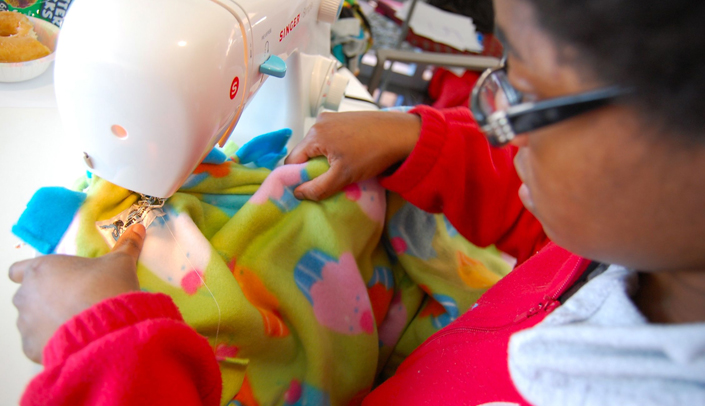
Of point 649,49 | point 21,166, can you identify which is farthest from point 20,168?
point 649,49

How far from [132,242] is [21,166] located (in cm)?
27

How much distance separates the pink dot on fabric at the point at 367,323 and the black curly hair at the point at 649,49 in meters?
0.41

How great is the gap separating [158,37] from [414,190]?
37cm

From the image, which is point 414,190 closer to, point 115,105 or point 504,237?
point 504,237

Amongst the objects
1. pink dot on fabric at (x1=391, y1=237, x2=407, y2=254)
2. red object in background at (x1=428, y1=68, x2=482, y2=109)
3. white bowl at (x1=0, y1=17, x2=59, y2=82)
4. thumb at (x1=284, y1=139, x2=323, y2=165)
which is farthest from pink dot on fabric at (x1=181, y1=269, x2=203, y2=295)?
red object in background at (x1=428, y1=68, x2=482, y2=109)

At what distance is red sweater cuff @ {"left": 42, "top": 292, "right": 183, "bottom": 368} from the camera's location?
13.0 inches

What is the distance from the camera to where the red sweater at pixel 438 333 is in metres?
0.33

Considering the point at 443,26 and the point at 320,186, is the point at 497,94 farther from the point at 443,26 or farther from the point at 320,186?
the point at 443,26

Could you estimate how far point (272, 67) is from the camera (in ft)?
1.64

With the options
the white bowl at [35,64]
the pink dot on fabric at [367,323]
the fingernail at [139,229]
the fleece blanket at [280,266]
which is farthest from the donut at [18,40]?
the pink dot on fabric at [367,323]

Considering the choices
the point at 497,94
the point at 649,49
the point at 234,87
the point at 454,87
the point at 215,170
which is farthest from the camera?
the point at 454,87

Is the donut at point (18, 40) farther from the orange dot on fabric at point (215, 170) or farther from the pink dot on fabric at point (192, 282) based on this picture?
the pink dot on fabric at point (192, 282)

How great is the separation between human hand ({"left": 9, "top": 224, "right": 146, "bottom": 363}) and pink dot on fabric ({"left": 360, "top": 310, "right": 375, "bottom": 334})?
28 cm

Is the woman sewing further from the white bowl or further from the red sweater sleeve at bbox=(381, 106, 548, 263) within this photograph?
the white bowl
